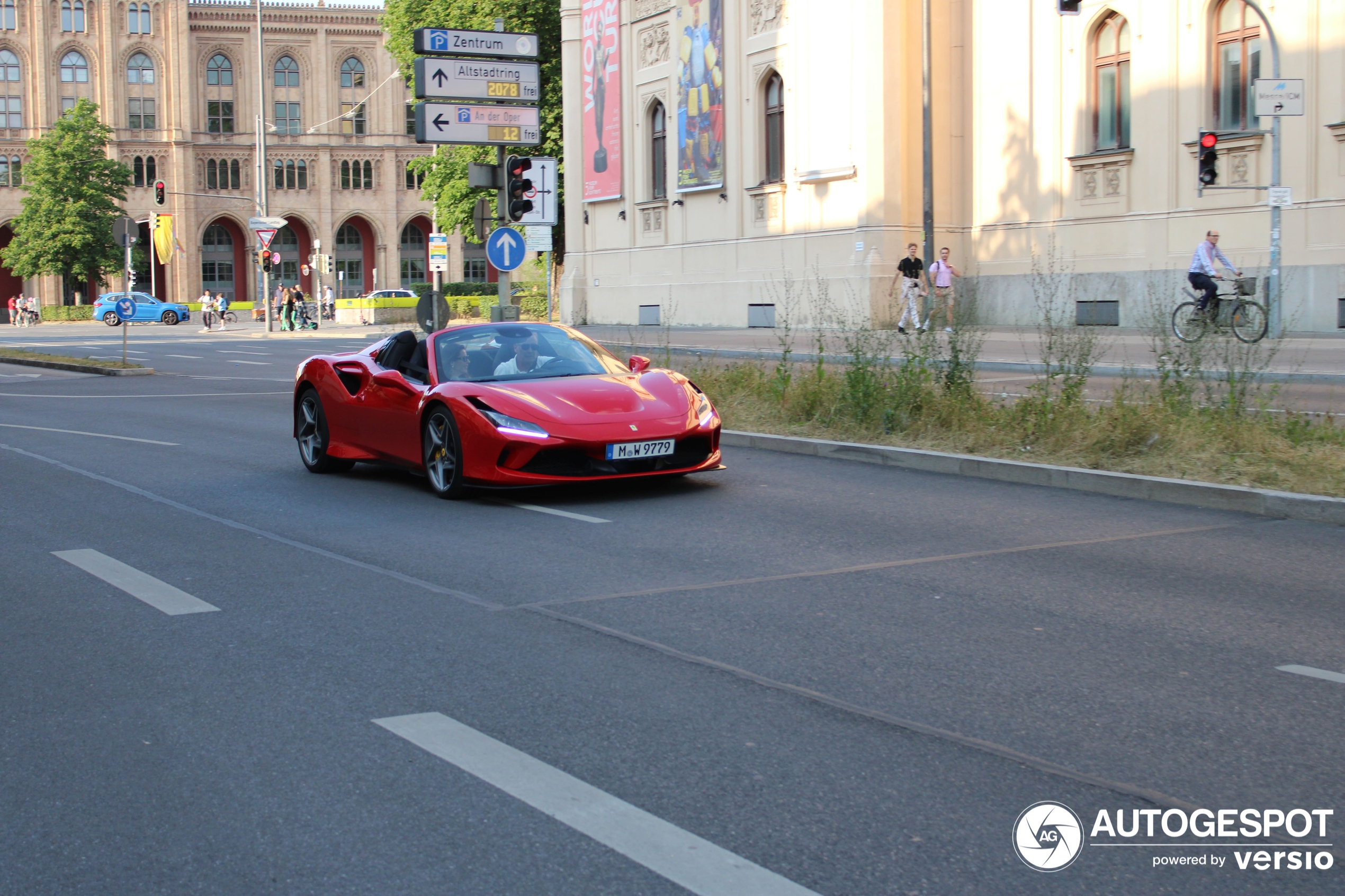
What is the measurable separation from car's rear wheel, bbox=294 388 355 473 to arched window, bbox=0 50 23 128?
91.3 meters

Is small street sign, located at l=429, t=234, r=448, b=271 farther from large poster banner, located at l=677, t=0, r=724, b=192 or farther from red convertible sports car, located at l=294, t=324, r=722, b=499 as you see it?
red convertible sports car, located at l=294, t=324, r=722, b=499

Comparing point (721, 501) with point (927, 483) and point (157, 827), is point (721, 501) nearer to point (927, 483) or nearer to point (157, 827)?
point (927, 483)

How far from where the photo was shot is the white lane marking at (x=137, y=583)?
21.5 feet

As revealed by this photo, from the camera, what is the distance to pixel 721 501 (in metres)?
9.67

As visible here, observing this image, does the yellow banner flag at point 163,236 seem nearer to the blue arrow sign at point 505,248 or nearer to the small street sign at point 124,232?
the small street sign at point 124,232

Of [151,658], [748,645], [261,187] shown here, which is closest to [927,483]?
[748,645]

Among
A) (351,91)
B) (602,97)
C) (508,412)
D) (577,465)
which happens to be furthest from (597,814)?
(351,91)

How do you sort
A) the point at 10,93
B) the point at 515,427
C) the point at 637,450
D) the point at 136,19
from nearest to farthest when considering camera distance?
the point at 515,427 → the point at 637,450 → the point at 10,93 → the point at 136,19

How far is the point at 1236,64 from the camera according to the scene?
27.5 m

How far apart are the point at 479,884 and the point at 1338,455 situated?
7.79m

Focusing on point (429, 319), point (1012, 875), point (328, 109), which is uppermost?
point (328, 109)

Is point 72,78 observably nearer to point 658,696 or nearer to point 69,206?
Result: point 69,206

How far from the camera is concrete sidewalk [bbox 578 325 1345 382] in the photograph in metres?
17.1

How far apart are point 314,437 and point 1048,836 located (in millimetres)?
8923
